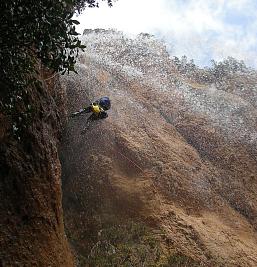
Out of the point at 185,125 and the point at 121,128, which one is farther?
the point at 185,125

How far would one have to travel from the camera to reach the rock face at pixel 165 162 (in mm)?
16266

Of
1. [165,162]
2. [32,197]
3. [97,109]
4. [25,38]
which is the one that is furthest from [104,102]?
[25,38]

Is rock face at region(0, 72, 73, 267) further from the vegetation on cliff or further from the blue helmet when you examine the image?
the blue helmet

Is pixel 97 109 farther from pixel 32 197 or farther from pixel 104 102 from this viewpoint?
pixel 32 197

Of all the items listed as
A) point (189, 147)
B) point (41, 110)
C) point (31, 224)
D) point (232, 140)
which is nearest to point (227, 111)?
point (232, 140)

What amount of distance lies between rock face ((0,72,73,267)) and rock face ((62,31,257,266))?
4.76 metres

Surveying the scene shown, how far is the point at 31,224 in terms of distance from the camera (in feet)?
30.8

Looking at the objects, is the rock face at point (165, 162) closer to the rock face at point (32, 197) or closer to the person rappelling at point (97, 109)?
the person rappelling at point (97, 109)

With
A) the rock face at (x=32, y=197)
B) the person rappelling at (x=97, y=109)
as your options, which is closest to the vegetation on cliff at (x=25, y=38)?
the rock face at (x=32, y=197)

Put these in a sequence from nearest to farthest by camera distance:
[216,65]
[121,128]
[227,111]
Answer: [121,128], [227,111], [216,65]

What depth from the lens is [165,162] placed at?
63.3 feet

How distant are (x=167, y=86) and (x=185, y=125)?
12.4 feet

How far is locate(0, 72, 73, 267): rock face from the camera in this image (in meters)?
8.77

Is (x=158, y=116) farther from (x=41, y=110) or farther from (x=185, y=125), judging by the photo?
(x=41, y=110)
